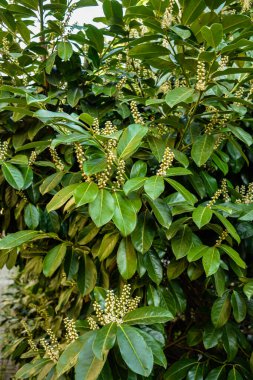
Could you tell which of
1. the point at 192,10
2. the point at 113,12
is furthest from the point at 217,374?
the point at 113,12

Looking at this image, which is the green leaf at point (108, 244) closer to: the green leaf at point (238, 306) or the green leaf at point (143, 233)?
the green leaf at point (143, 233)

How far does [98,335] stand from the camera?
1.09 meters

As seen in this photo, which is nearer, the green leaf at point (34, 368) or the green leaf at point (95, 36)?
the green leaf at point (34, 368)

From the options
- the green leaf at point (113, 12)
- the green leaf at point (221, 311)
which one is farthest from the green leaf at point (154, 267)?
the green leaf at point (113, 12)

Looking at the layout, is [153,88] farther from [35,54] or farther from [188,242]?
[188,242]

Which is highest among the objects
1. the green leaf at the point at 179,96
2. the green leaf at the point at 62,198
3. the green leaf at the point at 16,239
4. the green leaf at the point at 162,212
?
the green leaf at the point at 179,96

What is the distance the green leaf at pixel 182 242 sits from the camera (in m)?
1.26

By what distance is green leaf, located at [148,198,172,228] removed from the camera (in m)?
1.17

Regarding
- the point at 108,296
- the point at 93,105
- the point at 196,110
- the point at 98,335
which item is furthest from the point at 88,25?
the point at 98,335

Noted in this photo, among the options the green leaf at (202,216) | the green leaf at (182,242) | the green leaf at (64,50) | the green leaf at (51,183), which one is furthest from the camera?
the green leaf at (64,50)

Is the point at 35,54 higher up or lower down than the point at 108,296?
higher up

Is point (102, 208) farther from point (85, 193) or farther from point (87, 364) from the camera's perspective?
point (87, 364)

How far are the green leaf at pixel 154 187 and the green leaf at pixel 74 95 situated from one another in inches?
21.1

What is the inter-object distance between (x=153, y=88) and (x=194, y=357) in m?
1.02
